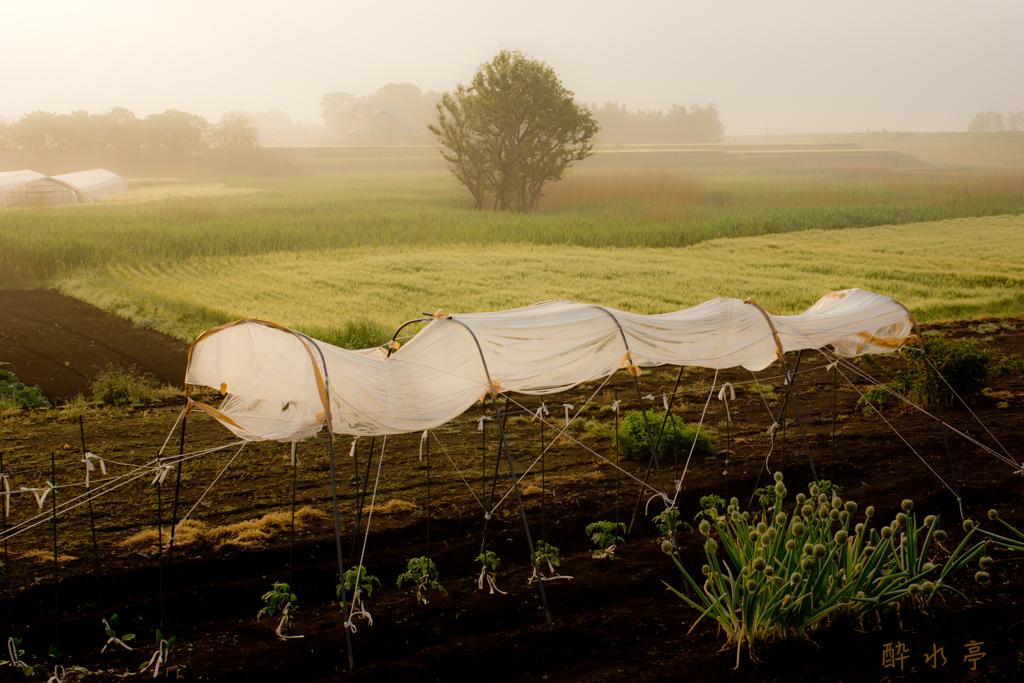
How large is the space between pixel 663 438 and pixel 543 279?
37.8 feet

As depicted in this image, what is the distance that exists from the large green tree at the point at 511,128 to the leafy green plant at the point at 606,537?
1114 inches

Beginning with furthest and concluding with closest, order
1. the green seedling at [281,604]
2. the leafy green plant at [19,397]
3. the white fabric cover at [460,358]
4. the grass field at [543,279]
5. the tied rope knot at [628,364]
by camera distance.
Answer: the grass field at [543,279], the leafy green plant at [19,397], the tied rope knot at [628,364], the white fabric cover at [460,358], the green seedling at [281,604]

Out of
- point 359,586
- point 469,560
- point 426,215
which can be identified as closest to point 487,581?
point 469,560

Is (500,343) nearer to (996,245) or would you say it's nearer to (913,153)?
(996,245)

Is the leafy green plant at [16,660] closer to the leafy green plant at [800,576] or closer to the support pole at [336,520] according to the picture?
the support pole at [336,520]

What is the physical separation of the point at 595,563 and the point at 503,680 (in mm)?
1686

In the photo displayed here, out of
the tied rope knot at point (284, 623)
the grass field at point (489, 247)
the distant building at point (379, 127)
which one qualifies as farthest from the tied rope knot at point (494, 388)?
the distant building at point (379, 127)

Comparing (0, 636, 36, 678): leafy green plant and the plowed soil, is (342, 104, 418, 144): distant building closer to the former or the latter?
the plowed soil

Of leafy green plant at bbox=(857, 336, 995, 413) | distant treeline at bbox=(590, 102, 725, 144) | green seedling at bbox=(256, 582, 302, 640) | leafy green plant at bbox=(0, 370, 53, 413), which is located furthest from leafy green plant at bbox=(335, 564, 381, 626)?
distant treeline at bbox=(590, 102, 725, 144)

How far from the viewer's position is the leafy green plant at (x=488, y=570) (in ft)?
17.4

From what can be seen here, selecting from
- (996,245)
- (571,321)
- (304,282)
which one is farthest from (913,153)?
(571,321)

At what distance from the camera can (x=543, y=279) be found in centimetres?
1900

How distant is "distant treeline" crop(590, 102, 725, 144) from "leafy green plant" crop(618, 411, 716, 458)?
67.7 meters

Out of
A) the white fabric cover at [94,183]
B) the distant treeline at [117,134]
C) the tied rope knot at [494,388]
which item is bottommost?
the tied rope knot at [494,388]
